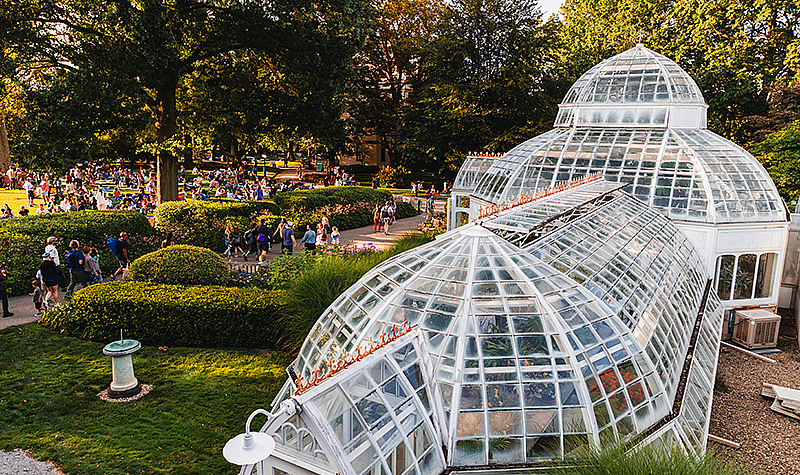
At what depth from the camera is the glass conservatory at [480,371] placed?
18.7ft

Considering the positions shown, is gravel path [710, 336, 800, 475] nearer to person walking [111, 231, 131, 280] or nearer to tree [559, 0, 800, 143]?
person walking [111, 231, 131, 280]

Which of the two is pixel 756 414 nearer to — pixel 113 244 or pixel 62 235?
pixel 113 244

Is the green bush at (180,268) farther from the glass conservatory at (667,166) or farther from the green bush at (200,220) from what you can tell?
the glass conservatory at (667,166)

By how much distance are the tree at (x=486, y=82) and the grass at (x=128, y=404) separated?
28.8 meters

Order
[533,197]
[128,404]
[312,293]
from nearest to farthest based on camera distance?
[128,404]
[312,293]
[533,197]

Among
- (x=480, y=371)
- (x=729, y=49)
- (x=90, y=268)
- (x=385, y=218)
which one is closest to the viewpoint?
(x=480, y=371)

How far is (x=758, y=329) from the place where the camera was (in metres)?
15.2

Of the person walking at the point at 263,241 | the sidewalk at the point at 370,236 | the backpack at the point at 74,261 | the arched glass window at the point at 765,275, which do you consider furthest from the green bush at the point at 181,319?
the arched glass window at the point at 765,275

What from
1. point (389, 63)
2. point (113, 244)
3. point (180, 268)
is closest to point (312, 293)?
point (180, 268)

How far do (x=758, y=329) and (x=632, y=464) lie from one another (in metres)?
12.6

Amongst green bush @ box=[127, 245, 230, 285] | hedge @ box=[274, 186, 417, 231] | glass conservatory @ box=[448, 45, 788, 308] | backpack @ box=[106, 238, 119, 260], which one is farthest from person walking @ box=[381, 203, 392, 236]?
backpack @ box=[106, 238, 119, 260]

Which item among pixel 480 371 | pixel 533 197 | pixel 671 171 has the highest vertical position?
pixel 671 171

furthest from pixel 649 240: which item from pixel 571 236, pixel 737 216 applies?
pixel 737 216

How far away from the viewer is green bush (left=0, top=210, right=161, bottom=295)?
16875 millimetres
